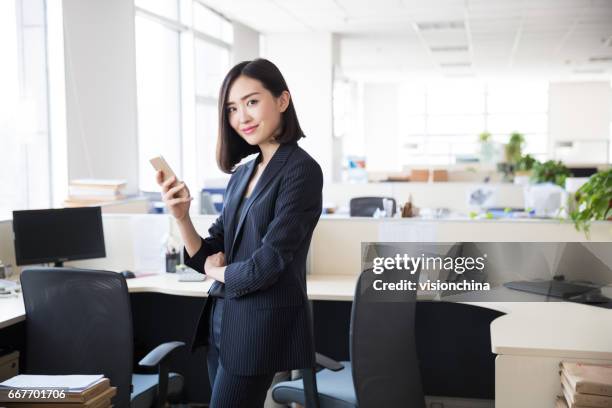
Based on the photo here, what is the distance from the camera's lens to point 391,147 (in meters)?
16.9

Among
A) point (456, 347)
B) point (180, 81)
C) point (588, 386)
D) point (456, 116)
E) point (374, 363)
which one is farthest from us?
point (456, 116)

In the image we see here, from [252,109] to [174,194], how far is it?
0.94 feet

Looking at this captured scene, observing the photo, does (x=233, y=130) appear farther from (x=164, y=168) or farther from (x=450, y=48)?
(x=450, y=48)

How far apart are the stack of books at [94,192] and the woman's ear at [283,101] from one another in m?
2.87

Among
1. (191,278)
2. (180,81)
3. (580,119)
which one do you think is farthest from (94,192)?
(580,119)

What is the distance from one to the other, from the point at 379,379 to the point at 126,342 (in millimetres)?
903

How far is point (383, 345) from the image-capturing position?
7.98 ft

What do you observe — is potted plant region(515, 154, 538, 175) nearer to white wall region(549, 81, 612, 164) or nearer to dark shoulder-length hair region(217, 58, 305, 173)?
dark shoulder-length hair region(217, 58, 305, 173)

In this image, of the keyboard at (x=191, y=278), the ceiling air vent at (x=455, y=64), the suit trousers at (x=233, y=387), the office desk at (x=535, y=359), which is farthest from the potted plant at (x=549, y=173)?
the ceiling air vent at (x=455, y=64)

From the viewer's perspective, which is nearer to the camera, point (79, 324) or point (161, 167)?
point (161, 167)

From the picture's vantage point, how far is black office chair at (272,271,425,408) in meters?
2.35

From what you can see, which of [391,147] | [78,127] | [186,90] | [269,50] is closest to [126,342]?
[78,127]

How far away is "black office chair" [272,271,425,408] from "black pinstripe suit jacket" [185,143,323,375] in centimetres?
63

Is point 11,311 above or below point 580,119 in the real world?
below
